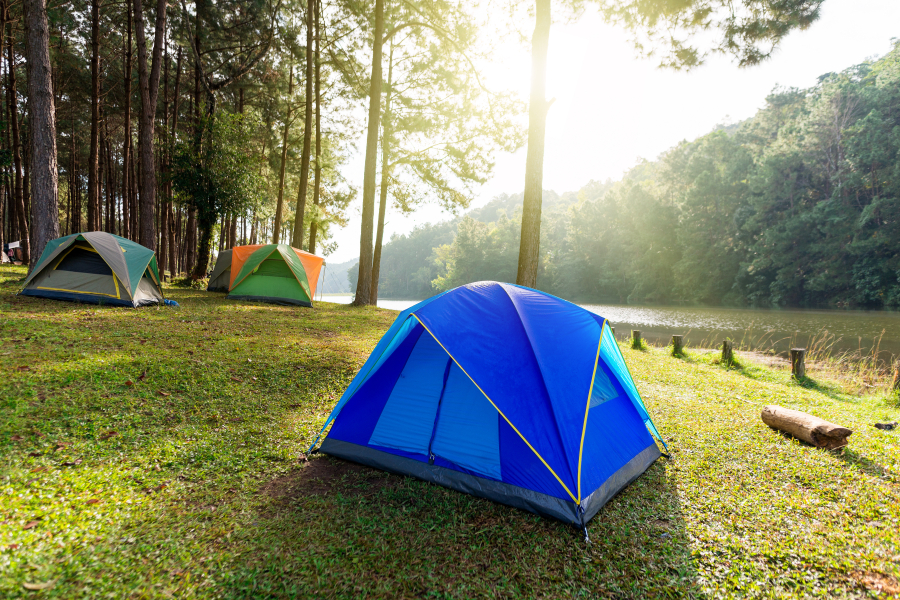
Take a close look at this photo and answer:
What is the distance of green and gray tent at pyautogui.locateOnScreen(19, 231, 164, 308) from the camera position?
25.8 feet

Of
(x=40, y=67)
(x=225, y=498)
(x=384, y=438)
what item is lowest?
(x=225, y=498)

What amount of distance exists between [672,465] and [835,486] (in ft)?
3.88

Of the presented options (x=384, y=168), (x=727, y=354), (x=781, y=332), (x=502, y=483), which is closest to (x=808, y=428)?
(x=502, y=483)

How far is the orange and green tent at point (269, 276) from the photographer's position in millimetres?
11258

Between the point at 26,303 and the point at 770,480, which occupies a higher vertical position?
the point at 26,303

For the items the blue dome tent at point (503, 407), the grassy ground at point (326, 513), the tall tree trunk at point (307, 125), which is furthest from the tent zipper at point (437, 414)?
the tall tree trunk at point (307, 125)

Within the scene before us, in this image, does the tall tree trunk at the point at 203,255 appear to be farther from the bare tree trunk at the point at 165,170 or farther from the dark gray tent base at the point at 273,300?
the dark gray tent base at the point at 273,300

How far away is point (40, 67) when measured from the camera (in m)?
8.20

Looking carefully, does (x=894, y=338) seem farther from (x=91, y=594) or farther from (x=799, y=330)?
(x=91, y=594)

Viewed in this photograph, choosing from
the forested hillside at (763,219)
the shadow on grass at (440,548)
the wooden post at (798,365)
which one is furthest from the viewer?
the forested hillside at (763,219)

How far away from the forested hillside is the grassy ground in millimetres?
31201

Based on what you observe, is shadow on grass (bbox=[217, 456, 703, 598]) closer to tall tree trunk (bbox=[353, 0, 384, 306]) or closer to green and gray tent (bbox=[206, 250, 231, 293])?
tall tree trunk (bbox=[353, 0, 384, 306])

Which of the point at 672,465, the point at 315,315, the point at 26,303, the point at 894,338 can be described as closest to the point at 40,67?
the point at 26,303

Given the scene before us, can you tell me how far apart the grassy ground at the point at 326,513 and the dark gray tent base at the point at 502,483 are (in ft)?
0.24
